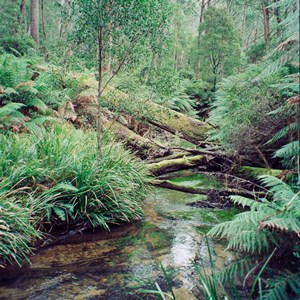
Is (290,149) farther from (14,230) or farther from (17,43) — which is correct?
(17,43)

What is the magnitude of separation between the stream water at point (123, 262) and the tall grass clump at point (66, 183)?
12.5 inches

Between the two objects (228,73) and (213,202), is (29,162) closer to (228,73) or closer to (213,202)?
(213,202)

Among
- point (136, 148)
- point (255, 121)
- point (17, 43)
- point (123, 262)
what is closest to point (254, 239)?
point (123, 262)

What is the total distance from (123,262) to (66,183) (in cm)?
152

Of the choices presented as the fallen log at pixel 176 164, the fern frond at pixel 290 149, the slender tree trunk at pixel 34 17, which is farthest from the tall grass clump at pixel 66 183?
the slender tree trunk at pixel 34 17

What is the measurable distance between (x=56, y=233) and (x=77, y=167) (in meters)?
1.04

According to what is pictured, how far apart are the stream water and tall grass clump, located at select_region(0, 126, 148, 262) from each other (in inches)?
12.5

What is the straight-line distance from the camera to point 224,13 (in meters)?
18.7

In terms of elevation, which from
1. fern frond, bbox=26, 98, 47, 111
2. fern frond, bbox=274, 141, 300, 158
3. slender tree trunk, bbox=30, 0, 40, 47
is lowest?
fern frond, bbox=274, 141, 300, 158

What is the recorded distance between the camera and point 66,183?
4867 mm

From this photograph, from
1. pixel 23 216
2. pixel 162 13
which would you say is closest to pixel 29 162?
pixel 23 216

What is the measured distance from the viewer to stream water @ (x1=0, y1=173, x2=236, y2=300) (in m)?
3.34

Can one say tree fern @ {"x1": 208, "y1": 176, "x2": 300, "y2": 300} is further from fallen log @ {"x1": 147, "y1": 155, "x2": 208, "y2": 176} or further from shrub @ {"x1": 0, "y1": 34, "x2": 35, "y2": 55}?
shrub @ {"x1": 0, "y1": 34, "x2": 35, "y2": 55}

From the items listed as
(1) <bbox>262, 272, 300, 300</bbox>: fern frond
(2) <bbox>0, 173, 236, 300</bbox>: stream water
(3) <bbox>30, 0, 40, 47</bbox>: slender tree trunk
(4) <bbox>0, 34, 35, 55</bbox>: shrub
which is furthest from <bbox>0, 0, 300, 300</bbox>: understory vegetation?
(3) <bbox>30, 0, 40, 47</bbox>: slender tree trunk
